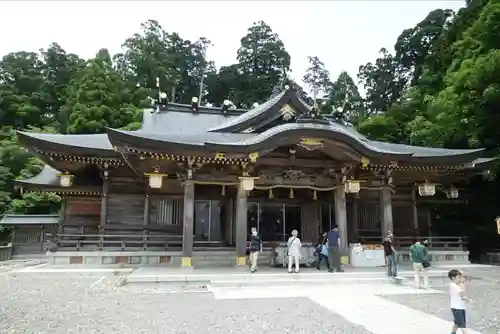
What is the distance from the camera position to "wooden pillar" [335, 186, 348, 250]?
42.0 feet

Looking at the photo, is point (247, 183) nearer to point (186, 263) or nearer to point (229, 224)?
point (186, 263)

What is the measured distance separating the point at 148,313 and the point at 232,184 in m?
6.96

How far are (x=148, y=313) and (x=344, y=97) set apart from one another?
46768 millimetres

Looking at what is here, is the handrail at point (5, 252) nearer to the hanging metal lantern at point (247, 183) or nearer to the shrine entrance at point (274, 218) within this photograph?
the shrine entrance at point (274, 218)

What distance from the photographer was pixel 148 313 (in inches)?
256

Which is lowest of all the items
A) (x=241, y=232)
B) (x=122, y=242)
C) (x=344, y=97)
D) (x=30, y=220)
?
(x=122, y=242)

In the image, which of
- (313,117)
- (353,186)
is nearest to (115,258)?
(313,117)

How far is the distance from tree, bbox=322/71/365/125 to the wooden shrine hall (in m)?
29.9

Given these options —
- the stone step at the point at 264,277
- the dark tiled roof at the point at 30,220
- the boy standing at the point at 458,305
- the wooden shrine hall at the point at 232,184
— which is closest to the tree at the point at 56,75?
the dark tiled roof at the point at 30,220

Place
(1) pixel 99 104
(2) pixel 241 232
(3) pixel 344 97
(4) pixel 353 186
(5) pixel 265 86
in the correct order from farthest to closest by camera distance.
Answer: (5) pixel 265 86
(3) pixel 344 97
(1) pixel 99 104
(4) pixel 353 186
(2) pixel 241 232

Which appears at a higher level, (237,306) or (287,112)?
(287,112)

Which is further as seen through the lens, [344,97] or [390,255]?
[344,97]

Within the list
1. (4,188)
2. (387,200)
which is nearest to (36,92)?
(4,188)

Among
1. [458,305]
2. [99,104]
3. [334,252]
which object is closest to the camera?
[458,305]
